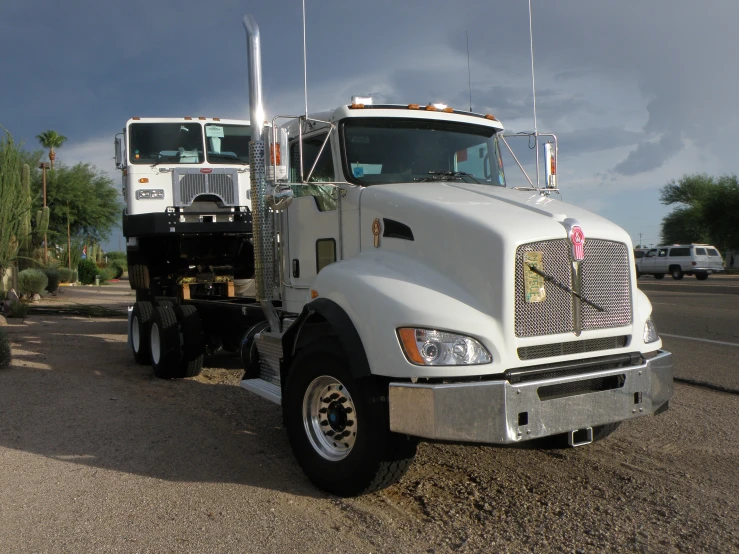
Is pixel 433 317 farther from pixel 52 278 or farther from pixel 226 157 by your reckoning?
pixel 52 278

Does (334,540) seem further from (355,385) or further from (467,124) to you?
(467,124)

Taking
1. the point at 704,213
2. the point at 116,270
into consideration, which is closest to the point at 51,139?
the point at 116,270

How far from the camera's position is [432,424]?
3947 millimetres

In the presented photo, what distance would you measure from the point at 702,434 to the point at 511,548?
2808 mm

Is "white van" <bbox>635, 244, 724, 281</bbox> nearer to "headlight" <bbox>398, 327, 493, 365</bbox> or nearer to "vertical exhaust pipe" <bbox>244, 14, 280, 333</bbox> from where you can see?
"vertical exhaust pipe" <bbox>244, 14, 280, 333</bbox>

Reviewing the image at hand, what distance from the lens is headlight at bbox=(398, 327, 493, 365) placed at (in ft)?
13.2

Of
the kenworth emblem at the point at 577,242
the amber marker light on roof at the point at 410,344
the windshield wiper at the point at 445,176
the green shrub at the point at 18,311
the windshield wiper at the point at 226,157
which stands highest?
the windshield wiper at the point at 226,157

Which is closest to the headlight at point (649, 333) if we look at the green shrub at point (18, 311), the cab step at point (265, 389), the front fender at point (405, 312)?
the front fender at point (405, 312)

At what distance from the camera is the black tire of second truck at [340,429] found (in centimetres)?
426

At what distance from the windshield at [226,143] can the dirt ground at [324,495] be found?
445cm

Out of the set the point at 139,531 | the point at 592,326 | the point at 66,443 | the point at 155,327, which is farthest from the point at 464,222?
the point at 155,327

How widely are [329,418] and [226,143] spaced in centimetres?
671

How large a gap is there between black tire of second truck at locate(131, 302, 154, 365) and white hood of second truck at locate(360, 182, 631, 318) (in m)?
5.29

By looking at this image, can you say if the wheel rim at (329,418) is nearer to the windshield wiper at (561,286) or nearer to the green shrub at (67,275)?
the windshield wiper at (561,286)
